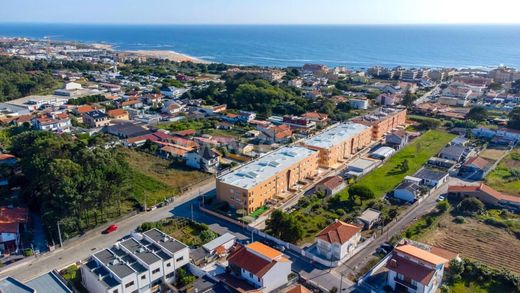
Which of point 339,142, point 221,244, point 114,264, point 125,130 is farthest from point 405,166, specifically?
point 125,130

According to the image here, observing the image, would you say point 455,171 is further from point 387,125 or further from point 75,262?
point 75,262

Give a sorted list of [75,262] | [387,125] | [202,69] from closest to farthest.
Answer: [75,262], [387,125], [202,69]

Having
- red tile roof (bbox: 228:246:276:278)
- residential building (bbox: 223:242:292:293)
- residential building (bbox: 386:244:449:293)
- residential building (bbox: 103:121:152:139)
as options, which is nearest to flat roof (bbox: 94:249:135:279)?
residential building (bbox: 223:242:292:293)

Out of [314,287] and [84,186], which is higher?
[84,186]

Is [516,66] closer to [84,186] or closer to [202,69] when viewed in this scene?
[202,69]

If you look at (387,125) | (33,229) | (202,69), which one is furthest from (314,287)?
(202,69)

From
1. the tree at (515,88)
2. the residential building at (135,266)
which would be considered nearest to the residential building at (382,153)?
the residential building at (135,266)

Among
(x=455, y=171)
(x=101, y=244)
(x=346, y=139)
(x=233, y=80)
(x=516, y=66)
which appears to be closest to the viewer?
(x=101, y=244)

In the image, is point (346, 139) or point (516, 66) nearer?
point (346, 139)
